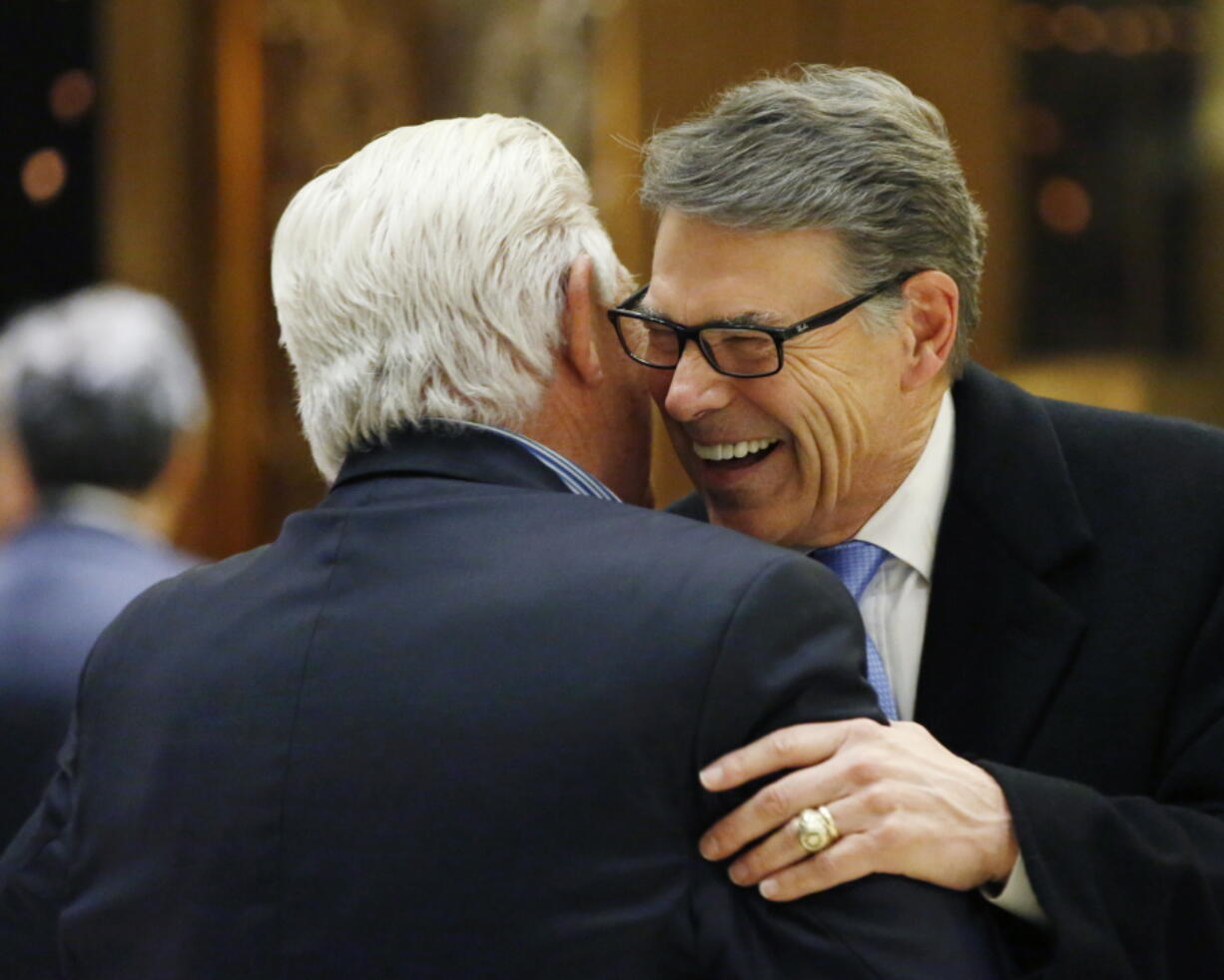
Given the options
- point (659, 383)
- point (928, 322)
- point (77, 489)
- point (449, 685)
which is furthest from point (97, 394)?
point (449, 685)

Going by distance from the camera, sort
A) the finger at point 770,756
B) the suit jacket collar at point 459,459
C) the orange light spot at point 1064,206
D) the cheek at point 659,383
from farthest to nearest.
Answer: the orange light spot at point 1064,206 < the cheek at point 659,383 < the suit jacket collar at point 459,459 < the finger at point 770,756

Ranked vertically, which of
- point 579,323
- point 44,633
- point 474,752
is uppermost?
point 579,323

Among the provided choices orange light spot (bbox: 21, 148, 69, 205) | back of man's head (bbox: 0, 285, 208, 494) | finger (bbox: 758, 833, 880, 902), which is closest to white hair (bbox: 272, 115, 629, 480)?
finger (bbox: 758, 833, 880, 902)

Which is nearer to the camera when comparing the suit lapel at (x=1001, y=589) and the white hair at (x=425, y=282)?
the white hair at (x=425, y=282)

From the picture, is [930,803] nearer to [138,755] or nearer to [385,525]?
[385,525]

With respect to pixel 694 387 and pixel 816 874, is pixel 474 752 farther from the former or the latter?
pixel 694 387

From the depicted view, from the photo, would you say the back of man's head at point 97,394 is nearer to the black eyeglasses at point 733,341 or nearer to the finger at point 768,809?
the black eyeglasses at point 733,341

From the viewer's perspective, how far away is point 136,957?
164 centimetres

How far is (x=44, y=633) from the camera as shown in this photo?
2.56m

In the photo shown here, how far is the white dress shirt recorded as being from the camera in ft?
6.82

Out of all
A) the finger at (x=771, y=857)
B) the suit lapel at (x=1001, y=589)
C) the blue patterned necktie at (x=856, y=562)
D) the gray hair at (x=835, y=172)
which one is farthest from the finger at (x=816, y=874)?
the gray hair at (x=835, y=172)

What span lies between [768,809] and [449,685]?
0.96ft

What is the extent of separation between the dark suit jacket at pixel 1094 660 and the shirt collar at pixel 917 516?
0.03 m

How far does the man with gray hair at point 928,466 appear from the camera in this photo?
1946 millimetres
